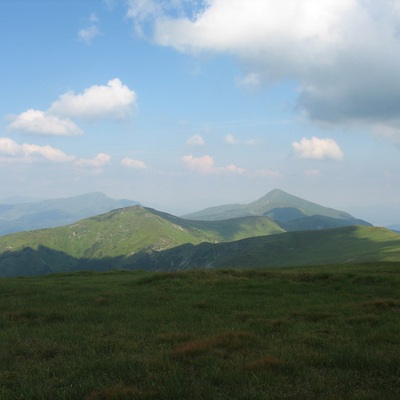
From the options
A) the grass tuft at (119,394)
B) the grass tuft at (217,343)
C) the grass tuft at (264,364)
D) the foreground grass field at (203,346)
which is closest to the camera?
the grass tuft at (119,394)

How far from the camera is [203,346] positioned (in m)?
11.8

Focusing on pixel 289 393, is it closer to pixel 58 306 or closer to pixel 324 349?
pixel 324 349

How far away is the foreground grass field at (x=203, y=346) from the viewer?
28.8 ft

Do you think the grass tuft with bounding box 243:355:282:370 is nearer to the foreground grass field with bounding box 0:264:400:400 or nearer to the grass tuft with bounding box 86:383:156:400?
the foreground grass field with bounding box 0:264:400:400

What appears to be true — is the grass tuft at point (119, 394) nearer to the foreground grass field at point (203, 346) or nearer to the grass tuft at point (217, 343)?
the foreground grass field at point (203, 346)

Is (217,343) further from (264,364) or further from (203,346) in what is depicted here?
(264,364)

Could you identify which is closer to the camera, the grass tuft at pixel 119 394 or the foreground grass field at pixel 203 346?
the grass tuft at pixel 119 394

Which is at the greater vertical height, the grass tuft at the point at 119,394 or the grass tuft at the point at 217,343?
the grass tuft at the point at 119,394

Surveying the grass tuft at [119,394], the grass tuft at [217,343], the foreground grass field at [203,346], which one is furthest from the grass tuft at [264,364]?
the grass tuft at [119,394]

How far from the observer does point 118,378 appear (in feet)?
31.6

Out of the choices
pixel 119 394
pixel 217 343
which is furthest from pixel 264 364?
pixel 119 394

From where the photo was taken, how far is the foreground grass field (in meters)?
8.77

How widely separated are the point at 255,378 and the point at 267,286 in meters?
17.7

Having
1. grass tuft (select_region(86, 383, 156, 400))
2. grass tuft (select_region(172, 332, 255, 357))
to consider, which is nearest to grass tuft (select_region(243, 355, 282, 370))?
grass tuft (select_region(172, 332, 255, 357))
